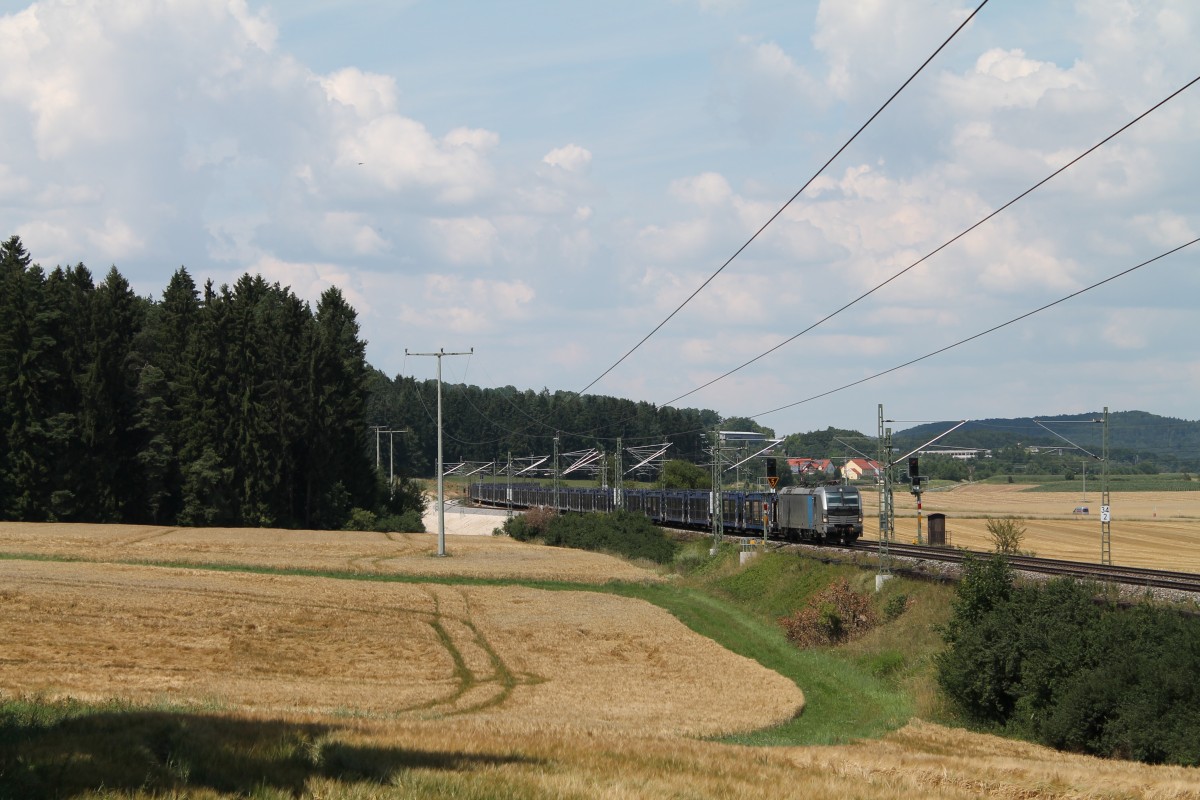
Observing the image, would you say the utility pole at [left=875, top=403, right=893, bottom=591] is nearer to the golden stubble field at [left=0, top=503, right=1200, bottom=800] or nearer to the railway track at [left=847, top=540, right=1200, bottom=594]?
the railway track at [left=847, top=540, right=1200, bottom=594]

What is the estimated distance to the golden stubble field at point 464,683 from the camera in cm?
1734

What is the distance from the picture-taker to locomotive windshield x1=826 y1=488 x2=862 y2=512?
6925 cm

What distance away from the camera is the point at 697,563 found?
3091 inches

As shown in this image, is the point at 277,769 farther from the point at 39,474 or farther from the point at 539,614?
the point at 39,474

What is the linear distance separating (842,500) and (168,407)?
55.6m

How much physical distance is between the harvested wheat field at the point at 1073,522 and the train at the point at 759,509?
11.4 metres

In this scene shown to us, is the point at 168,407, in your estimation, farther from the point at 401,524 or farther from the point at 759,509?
the point at 759,509

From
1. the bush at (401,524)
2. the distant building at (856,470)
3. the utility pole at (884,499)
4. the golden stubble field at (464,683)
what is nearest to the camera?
the golden stubble field at (464,683)

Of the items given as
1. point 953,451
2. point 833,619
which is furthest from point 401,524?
point 833,619

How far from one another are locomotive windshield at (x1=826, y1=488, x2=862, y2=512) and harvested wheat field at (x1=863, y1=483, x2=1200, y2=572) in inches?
432

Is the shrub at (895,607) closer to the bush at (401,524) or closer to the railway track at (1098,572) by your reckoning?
the railway track at (1098,572)

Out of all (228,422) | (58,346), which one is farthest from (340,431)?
(58,346)

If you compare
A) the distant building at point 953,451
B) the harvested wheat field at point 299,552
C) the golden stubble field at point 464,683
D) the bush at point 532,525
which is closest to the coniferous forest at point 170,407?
the harvested wheat field at point 299,552

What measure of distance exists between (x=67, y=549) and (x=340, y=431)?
39.8m
